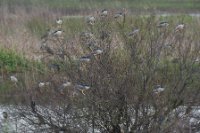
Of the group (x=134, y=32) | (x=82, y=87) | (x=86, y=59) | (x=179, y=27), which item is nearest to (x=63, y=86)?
(x=82, y=87)

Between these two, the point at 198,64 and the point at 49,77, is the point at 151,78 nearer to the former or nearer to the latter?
the point at 198,64

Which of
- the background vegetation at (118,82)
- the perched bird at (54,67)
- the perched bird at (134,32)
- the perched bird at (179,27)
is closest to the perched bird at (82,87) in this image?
the background vegetation at (118,82)

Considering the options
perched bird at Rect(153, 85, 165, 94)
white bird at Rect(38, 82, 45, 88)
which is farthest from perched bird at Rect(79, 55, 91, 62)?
perched bird at Rect(153, 85, 165, 94)

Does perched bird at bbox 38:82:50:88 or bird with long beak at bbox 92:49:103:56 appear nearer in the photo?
bird with long beak at bbox 92:49:103:56

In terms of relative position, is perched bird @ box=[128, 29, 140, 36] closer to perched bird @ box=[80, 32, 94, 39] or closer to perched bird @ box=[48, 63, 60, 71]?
perched bird @ box=[80, 32, 94, 39]

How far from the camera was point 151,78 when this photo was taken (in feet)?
21.0

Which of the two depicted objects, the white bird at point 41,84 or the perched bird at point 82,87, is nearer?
the perched bird at point 82,87

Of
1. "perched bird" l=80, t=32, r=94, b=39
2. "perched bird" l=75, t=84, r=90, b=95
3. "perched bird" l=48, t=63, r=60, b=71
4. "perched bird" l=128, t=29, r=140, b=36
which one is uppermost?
"perched bird" l=128, t=29, r=140, b=36

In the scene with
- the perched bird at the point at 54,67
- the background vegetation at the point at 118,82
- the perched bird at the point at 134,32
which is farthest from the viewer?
the perched bird at the point at 54,67

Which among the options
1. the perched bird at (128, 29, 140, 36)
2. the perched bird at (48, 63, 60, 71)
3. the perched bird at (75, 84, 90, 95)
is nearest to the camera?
the perched bird at (75, 84, 90, 95)

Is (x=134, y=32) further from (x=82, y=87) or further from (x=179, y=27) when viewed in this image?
(x=82, y=87)

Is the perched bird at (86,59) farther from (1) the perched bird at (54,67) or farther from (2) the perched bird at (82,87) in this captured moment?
(1) the perched bird at (54,67)

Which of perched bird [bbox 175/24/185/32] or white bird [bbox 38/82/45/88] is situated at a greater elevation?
perched bird [bbox 175/24/185/32]

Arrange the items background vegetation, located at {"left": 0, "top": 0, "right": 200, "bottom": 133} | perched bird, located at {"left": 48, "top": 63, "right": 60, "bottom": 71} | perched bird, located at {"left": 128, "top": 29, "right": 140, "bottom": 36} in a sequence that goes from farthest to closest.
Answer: perched bird, located at {"left": 48, "top": 63, "right": 60, "bottom": 71} < perched bird, located at {"left": 128, "top": 29, "right": 140, "bottom": 36} < background vegetation, located at {"left": 0, "top": 0, "right": 200, "bottom": 133}
